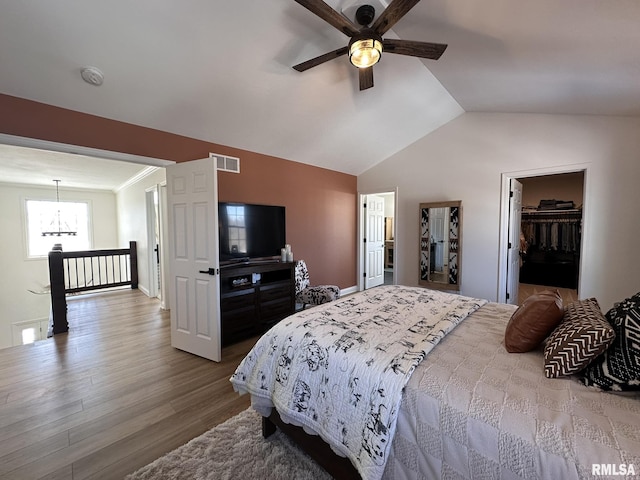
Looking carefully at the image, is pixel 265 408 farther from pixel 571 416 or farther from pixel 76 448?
pixel 571 416

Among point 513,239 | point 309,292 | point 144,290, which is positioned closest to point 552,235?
point 513,239

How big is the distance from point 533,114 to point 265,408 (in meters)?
4.57

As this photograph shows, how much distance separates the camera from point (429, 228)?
450cm

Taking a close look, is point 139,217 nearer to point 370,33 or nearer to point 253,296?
point 253,296

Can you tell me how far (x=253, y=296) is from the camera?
330cm

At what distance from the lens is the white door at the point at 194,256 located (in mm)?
2713

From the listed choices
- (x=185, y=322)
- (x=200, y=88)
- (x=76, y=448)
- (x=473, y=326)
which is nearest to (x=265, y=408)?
(x=76, y=448)

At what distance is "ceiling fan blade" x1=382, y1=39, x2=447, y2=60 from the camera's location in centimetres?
196

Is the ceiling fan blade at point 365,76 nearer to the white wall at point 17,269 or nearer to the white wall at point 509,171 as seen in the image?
the white wall at point 509,171

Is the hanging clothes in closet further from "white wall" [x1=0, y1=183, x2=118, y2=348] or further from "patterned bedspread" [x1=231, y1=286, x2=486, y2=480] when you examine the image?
"white wall" [x1=0, y1=183, x2=118, y2=348]

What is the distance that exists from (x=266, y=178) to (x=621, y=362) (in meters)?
3.81

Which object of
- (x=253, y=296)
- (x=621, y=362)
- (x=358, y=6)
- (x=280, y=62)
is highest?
(x=358, y=6)

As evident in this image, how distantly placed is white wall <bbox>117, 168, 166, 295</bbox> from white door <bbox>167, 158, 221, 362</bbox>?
1.91m

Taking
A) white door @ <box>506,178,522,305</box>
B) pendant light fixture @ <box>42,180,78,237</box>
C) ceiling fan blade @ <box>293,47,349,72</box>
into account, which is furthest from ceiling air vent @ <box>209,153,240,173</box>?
pendant light fixture @ <box>42,180,78,237</box>
